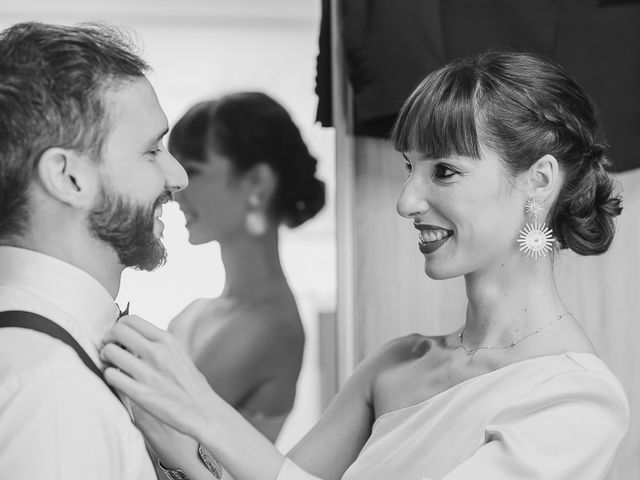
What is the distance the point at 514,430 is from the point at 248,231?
4.85 ft

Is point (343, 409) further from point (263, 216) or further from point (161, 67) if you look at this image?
point (161, 67)

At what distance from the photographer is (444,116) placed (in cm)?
180

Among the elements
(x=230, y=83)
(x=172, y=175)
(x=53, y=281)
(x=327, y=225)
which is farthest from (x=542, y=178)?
(x=230, y=83)

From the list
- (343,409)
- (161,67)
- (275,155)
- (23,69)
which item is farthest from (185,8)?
(23,69)

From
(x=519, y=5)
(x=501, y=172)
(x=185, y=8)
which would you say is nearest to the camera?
(x=501, y=172)

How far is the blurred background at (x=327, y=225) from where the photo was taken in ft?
9.48

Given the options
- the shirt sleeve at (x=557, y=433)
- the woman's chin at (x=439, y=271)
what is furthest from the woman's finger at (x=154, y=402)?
the woman's chin at (x=439, y=271)

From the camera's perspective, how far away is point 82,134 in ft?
4.41

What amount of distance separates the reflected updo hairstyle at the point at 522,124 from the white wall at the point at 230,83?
1102 mm

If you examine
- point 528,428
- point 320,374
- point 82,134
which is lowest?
point 320,374

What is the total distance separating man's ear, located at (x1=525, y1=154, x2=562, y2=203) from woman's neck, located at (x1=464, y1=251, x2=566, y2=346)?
0.13 meters

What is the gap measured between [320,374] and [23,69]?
1878 millimetres

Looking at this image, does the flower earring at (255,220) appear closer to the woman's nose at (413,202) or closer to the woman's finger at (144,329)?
the woman's nose at (413,202)

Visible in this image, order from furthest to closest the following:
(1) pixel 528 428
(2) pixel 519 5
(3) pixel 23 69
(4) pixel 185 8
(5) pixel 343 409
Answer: (4) pixel 185 8, (2) pixel 519 5, (5) pixel 343 409, (1) pixel 528 428, (3) pixel 23 69
